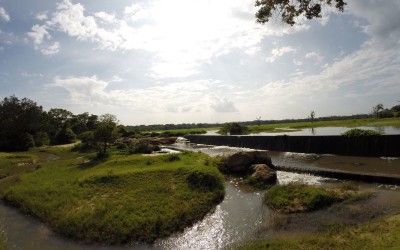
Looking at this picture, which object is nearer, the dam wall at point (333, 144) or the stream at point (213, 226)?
the stream at point (213, 226)

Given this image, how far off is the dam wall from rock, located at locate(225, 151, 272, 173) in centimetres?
1226

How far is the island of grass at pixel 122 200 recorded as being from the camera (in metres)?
17.6

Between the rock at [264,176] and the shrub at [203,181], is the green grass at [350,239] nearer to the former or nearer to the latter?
the shrub at [203,181]

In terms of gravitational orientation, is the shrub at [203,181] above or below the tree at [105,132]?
below

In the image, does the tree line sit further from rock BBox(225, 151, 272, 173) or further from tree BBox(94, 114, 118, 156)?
rock BBox(225, 151, 272, 173)

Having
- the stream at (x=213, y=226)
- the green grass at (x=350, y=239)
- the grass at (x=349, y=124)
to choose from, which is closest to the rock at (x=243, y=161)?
the stream at (x=213, y=226)

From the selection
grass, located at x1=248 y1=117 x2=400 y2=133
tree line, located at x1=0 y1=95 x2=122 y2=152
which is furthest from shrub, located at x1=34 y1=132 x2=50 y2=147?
grass, located at x1=248 y1=117 x2=400 y2=133

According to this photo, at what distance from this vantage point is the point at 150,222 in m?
17.9

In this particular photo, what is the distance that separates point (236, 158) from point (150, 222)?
57.4 ft

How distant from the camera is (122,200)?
21.3m

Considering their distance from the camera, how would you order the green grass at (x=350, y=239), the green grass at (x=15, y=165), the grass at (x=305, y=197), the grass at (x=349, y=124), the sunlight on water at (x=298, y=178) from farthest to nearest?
the grass at (x=349, y=124) → the green grass at (x=15, y=165) → the sunlight on water at (x=298, y=178) → the grass at (x=305, y=197) → the green grass at (x=350, y=239)

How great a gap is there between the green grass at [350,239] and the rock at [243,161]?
18184 mm

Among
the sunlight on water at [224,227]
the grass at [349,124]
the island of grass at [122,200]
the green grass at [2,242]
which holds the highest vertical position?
the grass at [349,124]

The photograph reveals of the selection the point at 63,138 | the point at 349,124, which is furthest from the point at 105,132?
the point at 349,124
